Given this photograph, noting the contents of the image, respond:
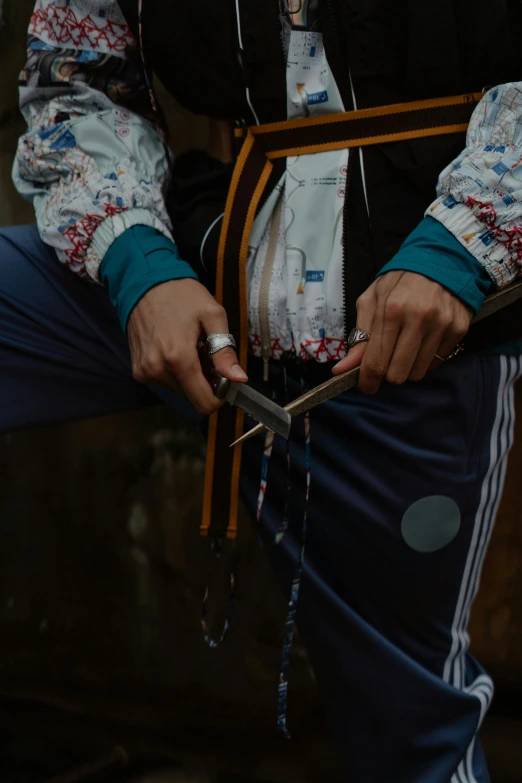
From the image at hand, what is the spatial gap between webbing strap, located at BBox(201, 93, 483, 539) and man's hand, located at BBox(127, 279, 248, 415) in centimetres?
7

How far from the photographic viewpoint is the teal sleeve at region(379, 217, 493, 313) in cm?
77

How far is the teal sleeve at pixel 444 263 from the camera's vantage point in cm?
77

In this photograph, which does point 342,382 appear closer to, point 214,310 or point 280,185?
point 214,310

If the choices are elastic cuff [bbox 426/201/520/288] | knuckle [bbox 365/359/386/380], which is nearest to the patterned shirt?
elastic cuff [bbox 426/201/520/288]

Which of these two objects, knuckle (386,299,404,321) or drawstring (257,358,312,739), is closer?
knuckle (386,299,404,321)

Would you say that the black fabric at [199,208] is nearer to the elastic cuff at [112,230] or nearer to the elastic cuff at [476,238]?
the elastic cuff at [112,230]

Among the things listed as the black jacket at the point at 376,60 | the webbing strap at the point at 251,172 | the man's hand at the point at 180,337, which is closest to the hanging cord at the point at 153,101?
the black jacket at the point at 376,60

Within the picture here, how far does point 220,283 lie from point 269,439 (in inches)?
7.1

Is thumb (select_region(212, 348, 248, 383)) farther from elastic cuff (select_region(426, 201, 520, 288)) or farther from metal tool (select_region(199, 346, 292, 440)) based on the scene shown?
elastic cuff (select_region(426, 201, 520, 288))

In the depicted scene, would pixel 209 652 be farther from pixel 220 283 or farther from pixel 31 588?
pixel 220 283

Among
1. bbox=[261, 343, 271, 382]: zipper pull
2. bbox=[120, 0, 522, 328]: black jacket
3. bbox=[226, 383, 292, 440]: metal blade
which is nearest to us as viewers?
bbox=[226, 383, 292, 440]: metal blade

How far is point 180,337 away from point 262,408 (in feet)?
0.44

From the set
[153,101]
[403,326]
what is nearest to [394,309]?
[403,326]

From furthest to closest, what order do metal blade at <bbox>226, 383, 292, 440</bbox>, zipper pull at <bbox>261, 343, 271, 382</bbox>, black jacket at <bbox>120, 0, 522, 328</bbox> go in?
zipper pull at <bbox>261, 343, 271, 382</bbox>
black jacket at <bbox>120, 0, 522, 328</bbox>
metal blade at <bbox>226, 383, 292, 440</bbox>
